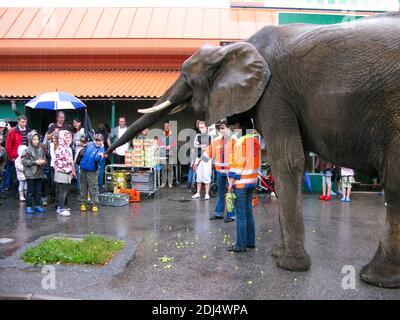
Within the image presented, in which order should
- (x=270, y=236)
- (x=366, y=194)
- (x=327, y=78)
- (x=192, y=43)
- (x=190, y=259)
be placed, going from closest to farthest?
(x=327, y=78)
(x=190, y=259)
(x=270, y=236)
(x=366, y=194)
(x=192, y=43)

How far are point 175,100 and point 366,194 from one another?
25.8 feet

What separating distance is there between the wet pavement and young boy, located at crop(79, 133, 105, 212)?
1.23 feet

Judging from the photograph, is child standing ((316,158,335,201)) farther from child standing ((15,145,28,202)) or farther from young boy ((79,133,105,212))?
child standing ((15,145,28,202))

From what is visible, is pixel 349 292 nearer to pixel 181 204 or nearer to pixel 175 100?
pixel 175 100

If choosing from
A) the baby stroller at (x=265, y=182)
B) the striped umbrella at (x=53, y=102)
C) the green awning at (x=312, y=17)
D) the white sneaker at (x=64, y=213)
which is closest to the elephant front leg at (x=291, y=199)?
the white sneaker at (x=64, y=213)

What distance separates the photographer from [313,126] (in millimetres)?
5176

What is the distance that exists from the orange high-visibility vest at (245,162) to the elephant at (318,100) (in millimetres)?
849

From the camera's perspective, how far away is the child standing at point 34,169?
30.4 ft

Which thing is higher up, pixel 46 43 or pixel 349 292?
pixel 46 43

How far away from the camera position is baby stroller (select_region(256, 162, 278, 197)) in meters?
11.3

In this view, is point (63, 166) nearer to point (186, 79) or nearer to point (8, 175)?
point (8, 175)

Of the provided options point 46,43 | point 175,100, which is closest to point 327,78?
point 175,100
